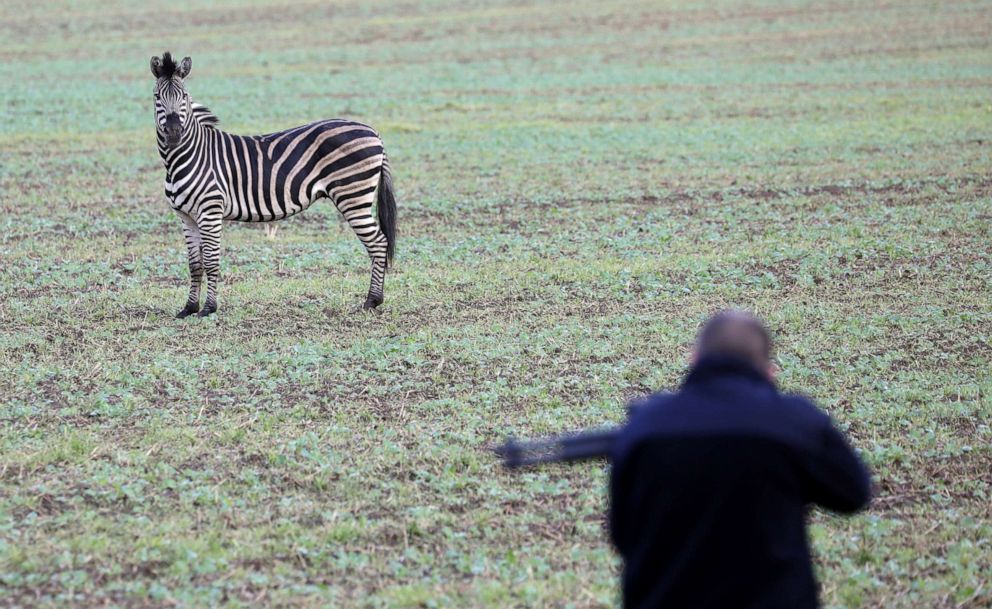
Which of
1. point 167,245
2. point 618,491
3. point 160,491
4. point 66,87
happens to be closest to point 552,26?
point 66,87

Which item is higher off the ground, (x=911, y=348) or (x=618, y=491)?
(x=618, y=491)

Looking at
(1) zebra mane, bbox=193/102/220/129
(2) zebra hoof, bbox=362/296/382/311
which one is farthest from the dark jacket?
(1) zebra mane, bbox=193/102/220/129

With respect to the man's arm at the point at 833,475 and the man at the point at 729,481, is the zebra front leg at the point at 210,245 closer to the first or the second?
the man at the point at 729,481

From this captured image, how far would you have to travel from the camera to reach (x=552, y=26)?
145ft

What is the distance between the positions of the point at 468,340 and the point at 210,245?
2.92 m

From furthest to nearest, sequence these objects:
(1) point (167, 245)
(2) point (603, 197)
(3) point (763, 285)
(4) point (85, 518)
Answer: (2) point (603, 197) < (1) point (167, 245) < (3) point (763, 285) < (4) point (85, 518)

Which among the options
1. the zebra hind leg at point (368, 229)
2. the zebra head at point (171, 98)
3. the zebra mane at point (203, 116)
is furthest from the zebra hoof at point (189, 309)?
the zebra mane at point (203, 116)

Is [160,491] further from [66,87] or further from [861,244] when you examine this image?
[66,87]

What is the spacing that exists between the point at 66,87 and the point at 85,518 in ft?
87.9

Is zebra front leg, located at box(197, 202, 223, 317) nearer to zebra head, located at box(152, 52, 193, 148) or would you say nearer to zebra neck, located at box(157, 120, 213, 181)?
zebra neck, located at box(157, 120, 213, 181)

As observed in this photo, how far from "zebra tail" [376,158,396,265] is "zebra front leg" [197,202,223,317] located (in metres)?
1.54

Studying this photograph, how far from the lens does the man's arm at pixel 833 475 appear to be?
3.90m

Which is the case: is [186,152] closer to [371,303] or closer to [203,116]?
[203,116]

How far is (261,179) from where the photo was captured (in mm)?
11875
